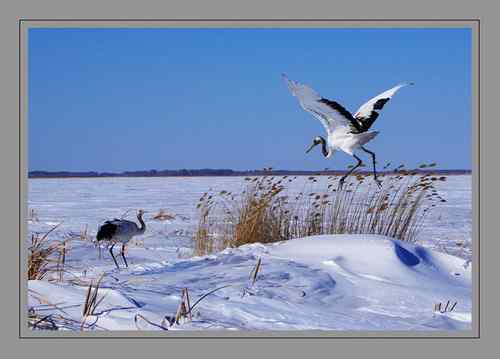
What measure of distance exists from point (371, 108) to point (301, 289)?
157 centimetres

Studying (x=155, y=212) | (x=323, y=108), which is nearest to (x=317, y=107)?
(x=323, y=108)

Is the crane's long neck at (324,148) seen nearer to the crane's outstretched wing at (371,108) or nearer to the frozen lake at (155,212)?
the crane's outstretched wing at (371,108)

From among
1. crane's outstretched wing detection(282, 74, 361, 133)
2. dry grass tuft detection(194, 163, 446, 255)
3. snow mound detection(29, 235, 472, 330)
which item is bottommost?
snow mound detection(29, 235, 472, 330)

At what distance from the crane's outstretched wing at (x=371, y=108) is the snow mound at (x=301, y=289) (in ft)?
3.36

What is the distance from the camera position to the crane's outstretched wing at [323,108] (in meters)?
4.88

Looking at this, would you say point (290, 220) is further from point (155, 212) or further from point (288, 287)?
point (155, 212)

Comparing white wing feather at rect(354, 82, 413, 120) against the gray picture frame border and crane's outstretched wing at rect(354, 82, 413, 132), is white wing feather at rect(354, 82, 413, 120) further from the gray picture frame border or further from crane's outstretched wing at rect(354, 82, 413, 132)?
the gray picture frame border

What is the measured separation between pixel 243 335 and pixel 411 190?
3.84 m

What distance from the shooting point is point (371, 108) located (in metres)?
5.69

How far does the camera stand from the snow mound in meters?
4.35

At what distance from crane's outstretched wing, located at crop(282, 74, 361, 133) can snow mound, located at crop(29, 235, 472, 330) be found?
105 centimetres

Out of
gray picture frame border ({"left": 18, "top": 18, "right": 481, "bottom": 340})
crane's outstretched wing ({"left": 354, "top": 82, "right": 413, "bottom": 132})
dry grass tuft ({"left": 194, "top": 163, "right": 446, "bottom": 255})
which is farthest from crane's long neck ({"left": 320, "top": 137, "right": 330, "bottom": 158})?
gray picture frame border ({"left": 18, "top": 18, "right": 481, "bottom": 340})

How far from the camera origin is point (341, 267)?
5.58 m
